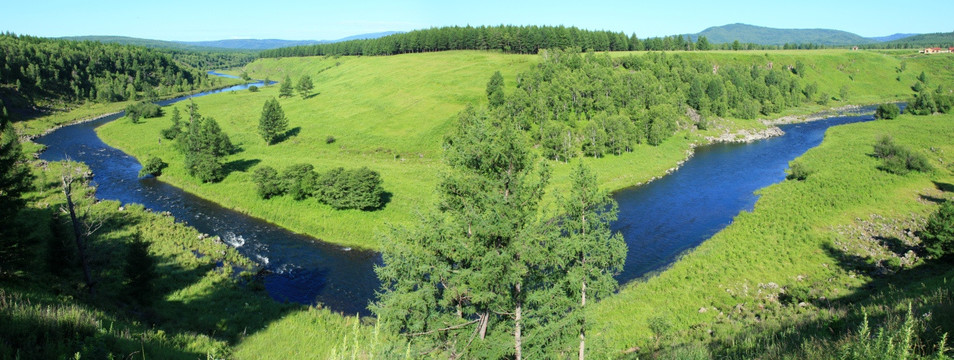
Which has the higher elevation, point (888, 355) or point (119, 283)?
point (888, 355)

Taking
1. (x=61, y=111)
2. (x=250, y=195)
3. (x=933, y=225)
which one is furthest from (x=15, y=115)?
(x=933, y=225)

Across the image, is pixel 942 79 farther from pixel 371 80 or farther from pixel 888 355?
pixel 888 355

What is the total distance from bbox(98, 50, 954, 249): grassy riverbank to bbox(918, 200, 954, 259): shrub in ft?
102

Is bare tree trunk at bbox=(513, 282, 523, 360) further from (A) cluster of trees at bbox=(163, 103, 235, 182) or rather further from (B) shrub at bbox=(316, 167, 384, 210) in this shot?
(A) cluster of trees at bbox=(163, 103, 235, 182)

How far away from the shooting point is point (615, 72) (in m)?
99.4

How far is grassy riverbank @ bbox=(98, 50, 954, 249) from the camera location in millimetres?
48906

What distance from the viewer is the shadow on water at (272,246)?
32.7 metres

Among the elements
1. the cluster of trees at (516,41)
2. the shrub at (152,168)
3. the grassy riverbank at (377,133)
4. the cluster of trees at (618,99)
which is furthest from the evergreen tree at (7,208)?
the cluster of trees at (516,41)

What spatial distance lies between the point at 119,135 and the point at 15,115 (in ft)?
106

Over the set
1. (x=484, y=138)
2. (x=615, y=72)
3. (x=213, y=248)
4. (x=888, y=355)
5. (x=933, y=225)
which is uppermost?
(x=615, y=72)

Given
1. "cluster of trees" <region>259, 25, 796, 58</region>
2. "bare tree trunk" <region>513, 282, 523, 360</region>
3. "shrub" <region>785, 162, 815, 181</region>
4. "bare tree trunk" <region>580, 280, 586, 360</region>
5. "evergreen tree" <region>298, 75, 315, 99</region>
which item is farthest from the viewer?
"cluster of trees" <region>259, 25, 796, 58</region>

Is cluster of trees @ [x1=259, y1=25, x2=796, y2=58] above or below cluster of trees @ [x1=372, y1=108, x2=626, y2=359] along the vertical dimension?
above

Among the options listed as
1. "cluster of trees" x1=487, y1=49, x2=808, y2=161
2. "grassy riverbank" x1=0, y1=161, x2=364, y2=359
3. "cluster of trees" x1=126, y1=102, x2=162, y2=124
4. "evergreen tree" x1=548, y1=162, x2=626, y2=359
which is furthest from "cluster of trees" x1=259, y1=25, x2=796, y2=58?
"evergreen tree" x1=548, y1=162, x2=626, y2=359

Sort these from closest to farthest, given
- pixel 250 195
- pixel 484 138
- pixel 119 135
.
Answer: pixel 484 138 → pixel 250 195 → pixel 119 135
